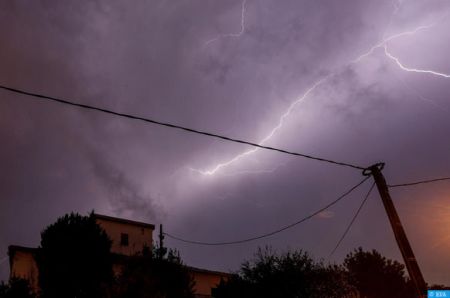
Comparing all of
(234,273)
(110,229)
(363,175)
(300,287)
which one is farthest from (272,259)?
(110,229)

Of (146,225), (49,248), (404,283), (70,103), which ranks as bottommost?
(404,283)

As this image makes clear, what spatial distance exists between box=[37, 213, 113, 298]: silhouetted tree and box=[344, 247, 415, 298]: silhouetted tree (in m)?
23.8

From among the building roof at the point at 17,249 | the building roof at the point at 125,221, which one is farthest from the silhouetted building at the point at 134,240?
the building roof at the point at 17,249

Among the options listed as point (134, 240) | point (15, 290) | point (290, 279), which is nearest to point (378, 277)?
point (290, 279)

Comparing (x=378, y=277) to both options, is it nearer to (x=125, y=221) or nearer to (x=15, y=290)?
(x=125, y=221)

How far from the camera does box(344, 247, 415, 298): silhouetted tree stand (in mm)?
36125

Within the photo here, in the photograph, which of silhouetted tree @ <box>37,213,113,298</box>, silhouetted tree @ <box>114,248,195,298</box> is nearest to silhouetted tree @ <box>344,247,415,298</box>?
silhouetted tree @ <box>114,248,195,298</box>

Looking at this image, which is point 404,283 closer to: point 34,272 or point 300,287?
point 300,287

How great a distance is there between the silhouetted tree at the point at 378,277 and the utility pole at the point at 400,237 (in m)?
25.7

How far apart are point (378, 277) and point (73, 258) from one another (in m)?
29.1

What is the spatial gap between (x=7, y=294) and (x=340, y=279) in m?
20.6

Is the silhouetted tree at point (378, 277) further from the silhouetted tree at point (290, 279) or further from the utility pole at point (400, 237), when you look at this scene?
the utility pole at point (400, 237)

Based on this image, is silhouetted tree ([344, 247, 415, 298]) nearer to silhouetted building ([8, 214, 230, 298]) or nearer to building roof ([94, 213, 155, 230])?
silhouetted building ([8, 214, 230, 298])

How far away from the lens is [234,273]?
28219 mm
